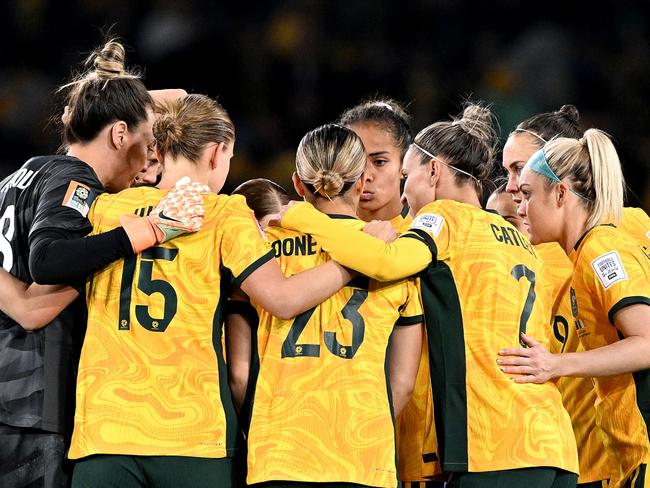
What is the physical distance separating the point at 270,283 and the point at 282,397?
0.39m

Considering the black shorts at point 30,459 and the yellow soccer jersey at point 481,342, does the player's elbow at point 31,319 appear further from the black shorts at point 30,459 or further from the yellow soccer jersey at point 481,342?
the yellow soccer jersey at point 481,342

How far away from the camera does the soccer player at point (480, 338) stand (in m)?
3.29

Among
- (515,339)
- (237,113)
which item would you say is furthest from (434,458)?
(237,113)

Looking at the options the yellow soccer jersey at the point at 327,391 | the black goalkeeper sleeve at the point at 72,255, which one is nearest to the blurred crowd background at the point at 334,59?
the yellow soccer jersey at the point at 327,391

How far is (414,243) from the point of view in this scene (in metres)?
3.23

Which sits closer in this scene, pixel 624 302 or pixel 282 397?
pixel 282 397

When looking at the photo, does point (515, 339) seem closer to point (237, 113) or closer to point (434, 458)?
point (434, 458)

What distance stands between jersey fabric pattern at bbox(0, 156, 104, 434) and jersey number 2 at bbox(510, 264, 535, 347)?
1.59 metres

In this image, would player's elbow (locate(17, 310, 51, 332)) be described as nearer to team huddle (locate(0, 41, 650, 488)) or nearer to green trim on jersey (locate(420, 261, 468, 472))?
team huddle (locate(0, 41, 650, 488))

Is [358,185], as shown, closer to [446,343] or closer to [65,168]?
[446,343]

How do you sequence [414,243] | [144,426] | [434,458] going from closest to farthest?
[144,426] < [414,243] < [434,458]

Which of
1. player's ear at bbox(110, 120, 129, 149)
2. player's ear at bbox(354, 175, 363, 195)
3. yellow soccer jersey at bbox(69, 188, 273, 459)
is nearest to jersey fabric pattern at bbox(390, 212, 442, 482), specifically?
player's ear at bbox(354, 175, 363, 195)

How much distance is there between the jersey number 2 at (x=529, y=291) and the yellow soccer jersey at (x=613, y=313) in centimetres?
26

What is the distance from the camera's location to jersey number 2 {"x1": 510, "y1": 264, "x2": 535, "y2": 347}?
3443mm
